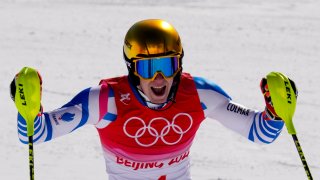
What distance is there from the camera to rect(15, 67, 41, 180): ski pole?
12.0 feet

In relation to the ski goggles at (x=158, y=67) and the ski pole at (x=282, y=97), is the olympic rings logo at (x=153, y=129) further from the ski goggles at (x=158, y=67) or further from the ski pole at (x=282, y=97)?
the ski pole at (x=282, y=97)

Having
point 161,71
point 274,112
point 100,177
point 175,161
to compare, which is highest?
point 161,71

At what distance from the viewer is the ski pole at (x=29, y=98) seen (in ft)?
12.0

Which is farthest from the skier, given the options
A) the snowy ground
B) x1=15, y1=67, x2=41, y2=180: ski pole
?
the snowy ground

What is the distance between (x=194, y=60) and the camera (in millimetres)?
11367

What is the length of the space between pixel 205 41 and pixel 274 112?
833 centimetres

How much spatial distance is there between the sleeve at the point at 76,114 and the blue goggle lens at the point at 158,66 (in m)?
0.32

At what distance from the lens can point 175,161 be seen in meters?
4.23

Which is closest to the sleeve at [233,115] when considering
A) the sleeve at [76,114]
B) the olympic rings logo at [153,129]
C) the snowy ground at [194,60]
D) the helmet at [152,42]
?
the olympic rings logo at [153,129]

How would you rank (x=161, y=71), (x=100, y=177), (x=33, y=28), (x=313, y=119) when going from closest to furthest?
(x=161, y=71), (x=100, y=177), (x=313, y=119), (x=33, y=28)

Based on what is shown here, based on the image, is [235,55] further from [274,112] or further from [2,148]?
[274,112]

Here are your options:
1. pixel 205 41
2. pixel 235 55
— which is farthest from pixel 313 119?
pixel 205 41

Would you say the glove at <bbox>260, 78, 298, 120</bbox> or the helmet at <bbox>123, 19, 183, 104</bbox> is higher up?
the helmet at <bbox>123, 19, 183, 104</bbox>

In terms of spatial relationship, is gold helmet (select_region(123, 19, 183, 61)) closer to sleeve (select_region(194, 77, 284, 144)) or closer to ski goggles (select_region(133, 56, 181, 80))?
ski goggles (select_region(133, 56, 181, 80))
